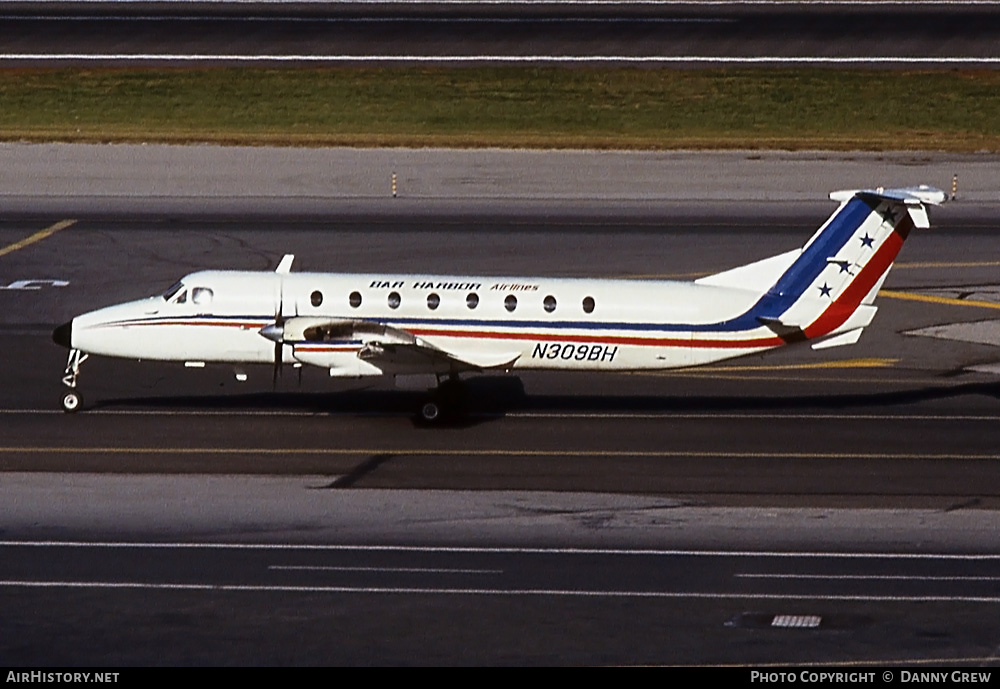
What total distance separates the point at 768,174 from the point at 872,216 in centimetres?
2801

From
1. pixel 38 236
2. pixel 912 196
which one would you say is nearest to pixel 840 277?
pixel 912 196

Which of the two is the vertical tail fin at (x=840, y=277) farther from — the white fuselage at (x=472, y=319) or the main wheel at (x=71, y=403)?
the main wheel at (x=71, y=403)

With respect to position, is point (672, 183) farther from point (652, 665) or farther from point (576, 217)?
point (652, 665)

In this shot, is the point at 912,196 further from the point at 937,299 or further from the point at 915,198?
the point at 937,299

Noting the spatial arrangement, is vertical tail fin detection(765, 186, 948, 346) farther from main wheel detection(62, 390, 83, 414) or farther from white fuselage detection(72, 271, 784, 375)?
main wheel detection(62, 390, 83, 414)

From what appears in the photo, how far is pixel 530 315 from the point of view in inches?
1172

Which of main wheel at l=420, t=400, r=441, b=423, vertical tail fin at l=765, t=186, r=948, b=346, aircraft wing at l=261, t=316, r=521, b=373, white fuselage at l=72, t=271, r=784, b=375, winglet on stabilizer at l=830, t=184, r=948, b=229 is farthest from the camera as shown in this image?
main wheel at l=420, t=400, r=441, b=423

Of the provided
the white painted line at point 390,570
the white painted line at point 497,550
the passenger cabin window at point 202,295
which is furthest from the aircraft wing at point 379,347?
the white painted line at point 390,570

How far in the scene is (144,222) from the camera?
1945 inches

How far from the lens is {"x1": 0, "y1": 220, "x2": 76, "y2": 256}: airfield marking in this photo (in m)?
45.6

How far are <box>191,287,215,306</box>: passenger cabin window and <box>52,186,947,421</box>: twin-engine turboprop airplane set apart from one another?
3 centimetres

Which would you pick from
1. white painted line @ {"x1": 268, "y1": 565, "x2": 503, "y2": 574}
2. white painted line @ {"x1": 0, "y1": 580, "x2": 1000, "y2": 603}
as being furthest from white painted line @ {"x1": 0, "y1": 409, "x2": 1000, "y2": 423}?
white painted line @ {"x1": 0, "y1": 580, "x2": 1000, "y2": 603}

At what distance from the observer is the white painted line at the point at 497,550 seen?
22.8 m

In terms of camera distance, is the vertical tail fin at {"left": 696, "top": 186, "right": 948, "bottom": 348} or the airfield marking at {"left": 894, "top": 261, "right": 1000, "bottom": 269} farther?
the airfield marking at {"left": 894, "top": 261, "right": 1000, "bottom": 269}
